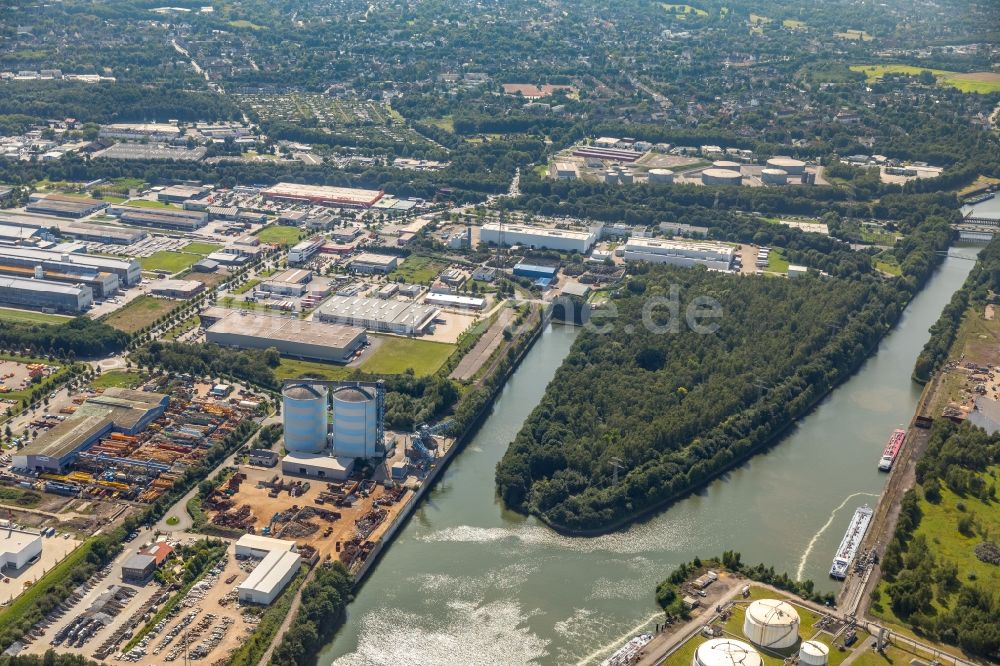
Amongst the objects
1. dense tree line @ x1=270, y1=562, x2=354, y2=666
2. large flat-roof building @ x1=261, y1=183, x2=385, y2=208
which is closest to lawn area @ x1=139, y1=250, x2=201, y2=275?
large flat-roof building @ x1=261, y1=183, x2=385, y2=208

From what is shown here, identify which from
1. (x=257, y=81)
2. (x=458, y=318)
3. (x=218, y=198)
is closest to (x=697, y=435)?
(x=458, y=318)

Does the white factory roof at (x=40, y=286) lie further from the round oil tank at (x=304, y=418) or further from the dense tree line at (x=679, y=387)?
the dense tree line at (x=679, y=387)

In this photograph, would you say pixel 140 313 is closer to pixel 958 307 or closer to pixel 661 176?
pixel 661 176

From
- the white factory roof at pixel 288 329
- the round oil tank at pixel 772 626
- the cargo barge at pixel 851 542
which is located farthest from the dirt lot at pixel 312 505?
the cargo barge at pixel 851 542

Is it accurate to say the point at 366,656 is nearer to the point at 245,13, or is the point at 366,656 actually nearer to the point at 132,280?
the point at 132,280

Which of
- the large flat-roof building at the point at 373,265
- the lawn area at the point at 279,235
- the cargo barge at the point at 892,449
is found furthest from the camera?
the lawn area at the point at 279,235
